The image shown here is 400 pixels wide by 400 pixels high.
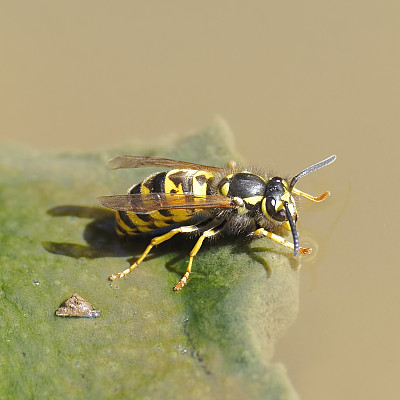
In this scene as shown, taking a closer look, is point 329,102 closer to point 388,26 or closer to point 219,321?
point 388,26

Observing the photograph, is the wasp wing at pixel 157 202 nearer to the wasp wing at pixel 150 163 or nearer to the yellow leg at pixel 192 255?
the yellow leg at pixel 192 255

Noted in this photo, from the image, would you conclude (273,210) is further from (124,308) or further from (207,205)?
(124,308)

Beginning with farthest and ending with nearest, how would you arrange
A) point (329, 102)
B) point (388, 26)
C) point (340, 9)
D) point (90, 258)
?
point (340, 9)
point (388, 26)
point (329, 102)
point (90, 258)

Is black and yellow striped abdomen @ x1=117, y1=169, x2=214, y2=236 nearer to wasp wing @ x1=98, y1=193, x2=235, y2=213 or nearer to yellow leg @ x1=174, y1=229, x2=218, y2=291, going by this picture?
wasp wing @ x1=98, y1=193, x2=235, y2=213

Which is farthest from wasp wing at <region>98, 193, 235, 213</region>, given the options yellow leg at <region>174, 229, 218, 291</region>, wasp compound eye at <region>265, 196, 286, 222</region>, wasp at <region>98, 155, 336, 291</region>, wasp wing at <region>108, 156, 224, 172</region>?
wasp wing at <region>108, 156, 224, 172</region>

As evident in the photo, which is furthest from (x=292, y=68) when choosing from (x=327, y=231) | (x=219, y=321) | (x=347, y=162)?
(x=219, y=321)
